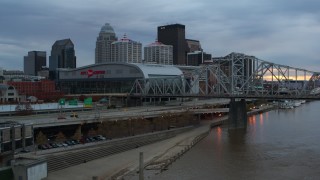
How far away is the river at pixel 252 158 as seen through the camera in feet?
121

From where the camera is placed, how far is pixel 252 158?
44469mm

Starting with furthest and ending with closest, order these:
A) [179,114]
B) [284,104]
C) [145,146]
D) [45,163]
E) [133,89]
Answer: [284,104] < [133,89] < [179,114] < [145,146] < [45,163]

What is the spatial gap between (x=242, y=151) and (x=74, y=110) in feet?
130

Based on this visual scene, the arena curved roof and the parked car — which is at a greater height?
the arena curved roof

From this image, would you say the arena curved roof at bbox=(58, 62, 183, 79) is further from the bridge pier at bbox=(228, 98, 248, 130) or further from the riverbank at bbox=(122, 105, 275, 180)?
the riverbank at bbox=(122, 105, 275, 180)

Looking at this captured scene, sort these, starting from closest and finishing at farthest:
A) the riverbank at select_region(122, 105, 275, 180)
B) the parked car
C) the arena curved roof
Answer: the riverbank at select_region(122, 105, 275, 180), the parked car, the arena curved roof

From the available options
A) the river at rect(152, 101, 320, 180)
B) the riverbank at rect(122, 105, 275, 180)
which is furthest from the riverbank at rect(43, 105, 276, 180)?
the river at rect(152, 101, 320, 180)

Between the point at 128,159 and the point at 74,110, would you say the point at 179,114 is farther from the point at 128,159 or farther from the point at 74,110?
the point at 128,159

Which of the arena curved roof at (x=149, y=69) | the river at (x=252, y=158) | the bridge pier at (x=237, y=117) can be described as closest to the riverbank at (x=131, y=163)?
the river at (x=252, y=158)

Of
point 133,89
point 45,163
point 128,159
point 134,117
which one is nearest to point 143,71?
point 133,89

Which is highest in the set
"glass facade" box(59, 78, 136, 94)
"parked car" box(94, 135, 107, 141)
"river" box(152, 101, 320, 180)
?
"glass facade" box(59, 78, 136, 94)

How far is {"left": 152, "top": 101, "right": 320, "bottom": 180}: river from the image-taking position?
3703 cm

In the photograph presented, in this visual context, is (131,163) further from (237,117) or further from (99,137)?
(237,117)

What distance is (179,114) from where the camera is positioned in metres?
72.7
